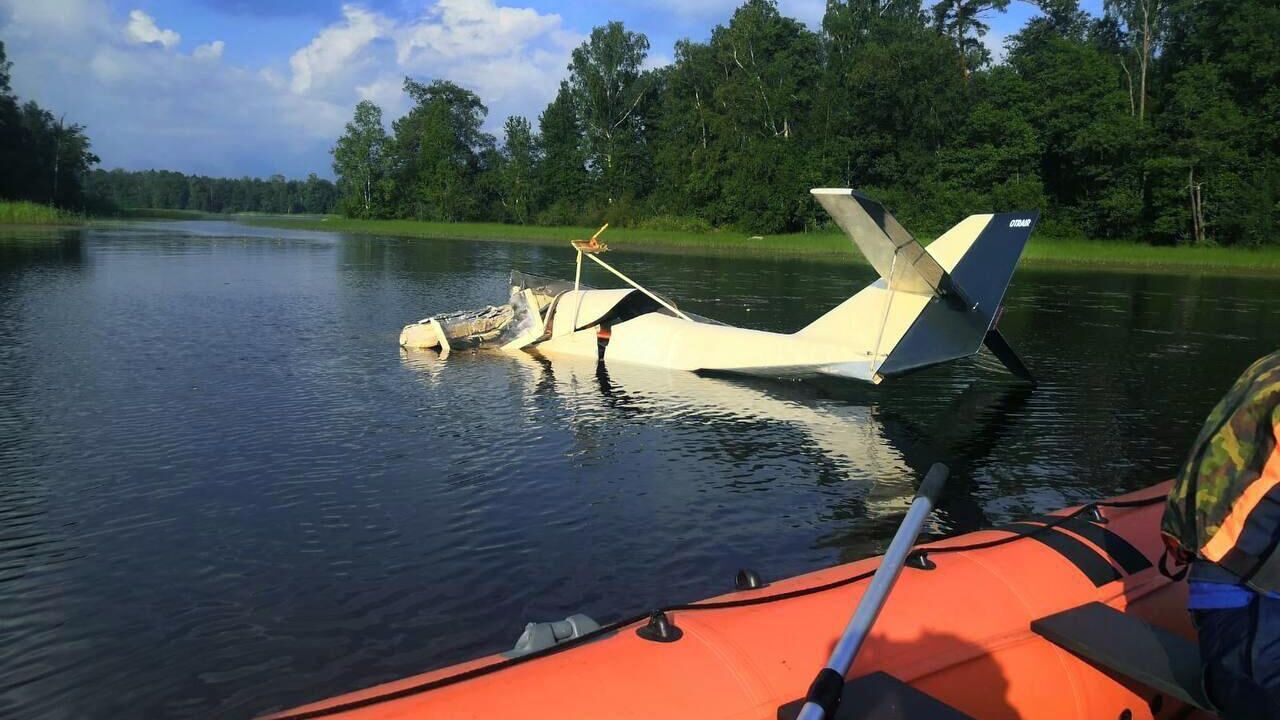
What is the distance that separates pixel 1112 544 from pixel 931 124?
62889 millimetres

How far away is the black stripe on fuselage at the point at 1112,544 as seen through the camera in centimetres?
481

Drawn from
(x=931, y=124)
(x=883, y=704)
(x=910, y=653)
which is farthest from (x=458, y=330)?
(x=931, y=124)

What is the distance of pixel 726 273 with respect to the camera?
3919 centimetres

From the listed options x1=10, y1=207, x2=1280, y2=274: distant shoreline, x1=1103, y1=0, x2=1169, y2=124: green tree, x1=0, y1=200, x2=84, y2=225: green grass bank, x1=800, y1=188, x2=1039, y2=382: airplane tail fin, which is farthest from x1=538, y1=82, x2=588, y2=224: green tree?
x1=800, y1=188, x2=1039, y2=382: airplane tail fin

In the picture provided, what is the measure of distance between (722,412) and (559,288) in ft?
21.0

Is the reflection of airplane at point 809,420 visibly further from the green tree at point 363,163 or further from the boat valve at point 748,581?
the green tree at point 363,163

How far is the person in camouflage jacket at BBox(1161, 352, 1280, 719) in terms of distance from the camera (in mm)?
2863

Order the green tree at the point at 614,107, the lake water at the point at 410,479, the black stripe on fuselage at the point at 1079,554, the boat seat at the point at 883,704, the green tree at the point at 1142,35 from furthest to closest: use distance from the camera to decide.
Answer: the green tree at the point at 614,107, the green tree at the point at 1142,35, the lake water at the point at 410,479, the black stripe on fuselage at the point at 1079,554, the boat seat at the point at 883,704

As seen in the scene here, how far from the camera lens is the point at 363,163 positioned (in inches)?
4250

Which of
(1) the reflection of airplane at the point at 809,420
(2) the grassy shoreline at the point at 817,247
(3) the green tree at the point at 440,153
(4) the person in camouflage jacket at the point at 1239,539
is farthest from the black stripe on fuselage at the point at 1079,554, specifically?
(3) the green tree at the point at 440,153

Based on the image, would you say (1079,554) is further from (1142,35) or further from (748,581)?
(1142,35)

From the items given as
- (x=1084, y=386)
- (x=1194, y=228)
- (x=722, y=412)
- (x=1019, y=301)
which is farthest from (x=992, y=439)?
(x=1194, y=228)

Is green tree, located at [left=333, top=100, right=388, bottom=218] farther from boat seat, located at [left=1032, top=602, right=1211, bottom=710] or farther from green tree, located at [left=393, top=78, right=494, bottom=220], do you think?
boat seat, located at [left=1032, top=602, right=1211, bottom=710]

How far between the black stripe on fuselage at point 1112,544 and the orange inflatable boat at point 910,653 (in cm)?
1
